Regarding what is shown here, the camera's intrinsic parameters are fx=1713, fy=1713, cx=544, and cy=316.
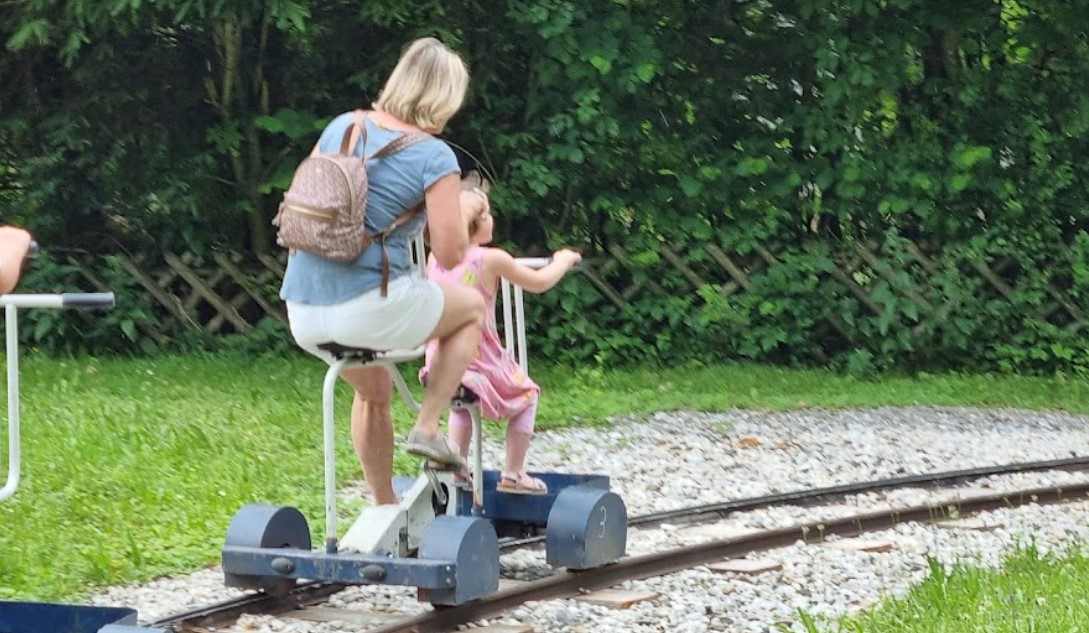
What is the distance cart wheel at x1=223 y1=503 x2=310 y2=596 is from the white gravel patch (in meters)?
0.14

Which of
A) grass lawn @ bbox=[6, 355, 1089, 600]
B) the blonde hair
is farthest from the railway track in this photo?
the blonde hair

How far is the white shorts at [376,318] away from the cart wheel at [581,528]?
108cm

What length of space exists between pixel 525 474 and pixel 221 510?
5.85 feet

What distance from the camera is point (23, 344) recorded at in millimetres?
14461

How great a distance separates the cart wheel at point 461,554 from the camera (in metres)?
5.52

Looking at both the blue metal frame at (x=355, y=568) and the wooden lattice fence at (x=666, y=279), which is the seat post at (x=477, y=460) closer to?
the blue metal frame at (x=355, y=568)

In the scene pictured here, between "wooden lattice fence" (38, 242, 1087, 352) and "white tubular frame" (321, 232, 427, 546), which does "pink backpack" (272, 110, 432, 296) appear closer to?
"white tubular frame" (321, 232, 427, 546)

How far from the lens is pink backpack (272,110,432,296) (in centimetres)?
530

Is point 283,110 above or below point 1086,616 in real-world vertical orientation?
above

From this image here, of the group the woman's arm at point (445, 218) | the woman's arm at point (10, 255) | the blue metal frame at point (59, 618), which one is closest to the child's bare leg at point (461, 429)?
the woman's arm at point (445, 218)

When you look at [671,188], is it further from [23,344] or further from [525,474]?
[525,474]

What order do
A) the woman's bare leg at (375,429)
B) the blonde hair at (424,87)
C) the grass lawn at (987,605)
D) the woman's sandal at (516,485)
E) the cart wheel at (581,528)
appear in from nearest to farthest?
the grass lawn at (987,605)
the blonde hair at (424,87)
the woman's bare leg at (375,429)
the cart wheel at (581,528)
the woman's sandal at (516,485)

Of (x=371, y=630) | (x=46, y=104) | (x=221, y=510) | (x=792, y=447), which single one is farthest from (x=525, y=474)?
(x=46, y=104)

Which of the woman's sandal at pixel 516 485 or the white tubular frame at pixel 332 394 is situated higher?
the white tubular frame at pixel 332 394
